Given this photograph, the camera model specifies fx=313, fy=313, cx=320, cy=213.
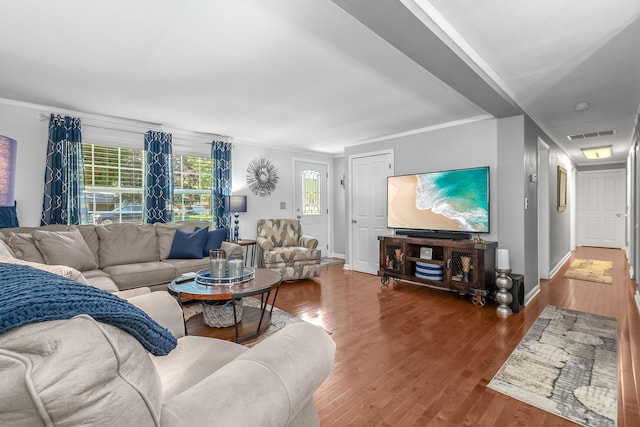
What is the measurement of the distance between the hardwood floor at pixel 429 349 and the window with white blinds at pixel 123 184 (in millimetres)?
2218

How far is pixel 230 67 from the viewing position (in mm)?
2729

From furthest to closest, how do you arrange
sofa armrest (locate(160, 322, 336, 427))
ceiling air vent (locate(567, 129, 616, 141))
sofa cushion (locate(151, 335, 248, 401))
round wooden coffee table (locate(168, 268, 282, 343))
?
1. ceiling air vent (locate(567, 129, 616, 141))
2. round wooden coffee table (locate(168, 268, 282, 343))
3. sofa cushion (locate(151, 335, 248, 401))
4. sofa armrest (locate(160, 322, 336, 427))


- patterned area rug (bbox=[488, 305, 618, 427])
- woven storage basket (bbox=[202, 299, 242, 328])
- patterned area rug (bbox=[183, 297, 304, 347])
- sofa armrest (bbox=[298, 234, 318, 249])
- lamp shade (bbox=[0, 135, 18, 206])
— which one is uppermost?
lamp shade (bbox=[0, 135, 18, 206])

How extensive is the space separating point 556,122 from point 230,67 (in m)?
4.30

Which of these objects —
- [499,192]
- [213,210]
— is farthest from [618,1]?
A: [213,210]

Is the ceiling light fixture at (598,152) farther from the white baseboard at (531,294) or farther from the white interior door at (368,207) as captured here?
the white interior door at (368,207)

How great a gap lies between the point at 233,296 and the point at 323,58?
6.60 ft

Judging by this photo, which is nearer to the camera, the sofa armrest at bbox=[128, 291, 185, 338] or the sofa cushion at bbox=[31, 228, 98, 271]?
the sofa armrest at bbox=[128, 291, 185, 338]

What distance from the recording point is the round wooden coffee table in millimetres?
2396

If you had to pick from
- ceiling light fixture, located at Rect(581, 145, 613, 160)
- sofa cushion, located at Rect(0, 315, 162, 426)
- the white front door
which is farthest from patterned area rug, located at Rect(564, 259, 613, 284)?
sofa cushion, located at Rect(0, 315, 162, 426)

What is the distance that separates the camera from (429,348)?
2.56m

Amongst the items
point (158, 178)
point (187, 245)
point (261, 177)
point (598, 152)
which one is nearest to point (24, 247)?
point (187, 245)

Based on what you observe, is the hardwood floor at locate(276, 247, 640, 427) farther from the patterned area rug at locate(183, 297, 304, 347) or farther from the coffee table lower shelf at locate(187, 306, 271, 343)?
the coffee table lower shelf at locate(187, 306, 271, 343)

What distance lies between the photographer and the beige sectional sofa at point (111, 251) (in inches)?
117
